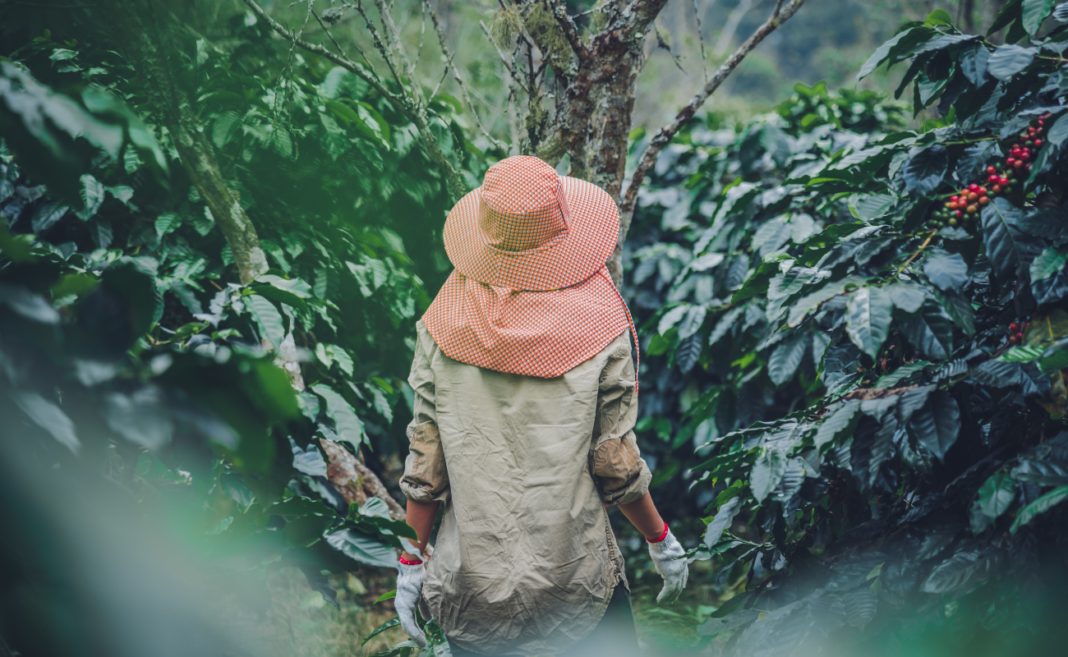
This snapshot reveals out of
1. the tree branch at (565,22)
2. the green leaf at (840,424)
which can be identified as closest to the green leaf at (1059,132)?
the green leaf at (840,424)

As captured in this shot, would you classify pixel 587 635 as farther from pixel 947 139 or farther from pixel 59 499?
pixel 947 139

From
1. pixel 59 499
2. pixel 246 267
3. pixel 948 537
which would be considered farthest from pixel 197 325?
pixel 948 537

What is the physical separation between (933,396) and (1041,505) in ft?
0.82

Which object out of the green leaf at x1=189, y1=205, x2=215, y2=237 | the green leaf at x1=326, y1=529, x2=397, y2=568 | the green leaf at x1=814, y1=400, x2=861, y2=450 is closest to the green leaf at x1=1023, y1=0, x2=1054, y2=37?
the green leaf at x1=814, y1=400, x2=861, y2=450

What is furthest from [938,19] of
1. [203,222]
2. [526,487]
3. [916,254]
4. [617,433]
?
[203,222]

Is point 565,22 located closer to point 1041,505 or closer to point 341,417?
point 341,417

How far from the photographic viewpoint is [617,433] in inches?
56.1

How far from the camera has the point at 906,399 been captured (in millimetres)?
1145

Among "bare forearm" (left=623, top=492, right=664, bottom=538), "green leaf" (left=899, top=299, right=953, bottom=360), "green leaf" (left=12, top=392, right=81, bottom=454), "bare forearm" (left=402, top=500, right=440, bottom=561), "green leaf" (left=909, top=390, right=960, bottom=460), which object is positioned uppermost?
"green leaf" (left=12, top=392, right=81, bottom=454)

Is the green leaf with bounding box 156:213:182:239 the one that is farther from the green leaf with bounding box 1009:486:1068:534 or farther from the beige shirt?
the green leaf with bounding box 1009:486:1068:534

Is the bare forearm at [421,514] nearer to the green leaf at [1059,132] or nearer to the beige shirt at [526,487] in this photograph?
the beige shirt at [526,487]

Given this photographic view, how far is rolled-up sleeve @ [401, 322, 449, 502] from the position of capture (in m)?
1.46

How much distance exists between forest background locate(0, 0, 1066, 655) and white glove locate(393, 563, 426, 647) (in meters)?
0.16

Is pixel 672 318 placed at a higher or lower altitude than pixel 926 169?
lower
